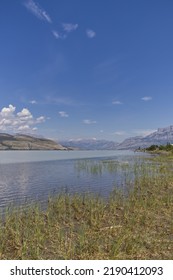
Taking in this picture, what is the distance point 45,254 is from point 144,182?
2190 cm

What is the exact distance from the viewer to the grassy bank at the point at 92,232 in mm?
9953

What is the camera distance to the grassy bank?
9.95 m

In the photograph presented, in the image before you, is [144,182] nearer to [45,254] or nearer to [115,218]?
[115,218]

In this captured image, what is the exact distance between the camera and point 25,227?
44.4 feet

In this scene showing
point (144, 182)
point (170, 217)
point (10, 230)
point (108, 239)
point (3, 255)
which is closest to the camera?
point (3, 255)

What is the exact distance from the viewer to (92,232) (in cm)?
1272

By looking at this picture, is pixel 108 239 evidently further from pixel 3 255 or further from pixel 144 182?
pixel 144 182

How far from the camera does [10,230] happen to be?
41.2ft
